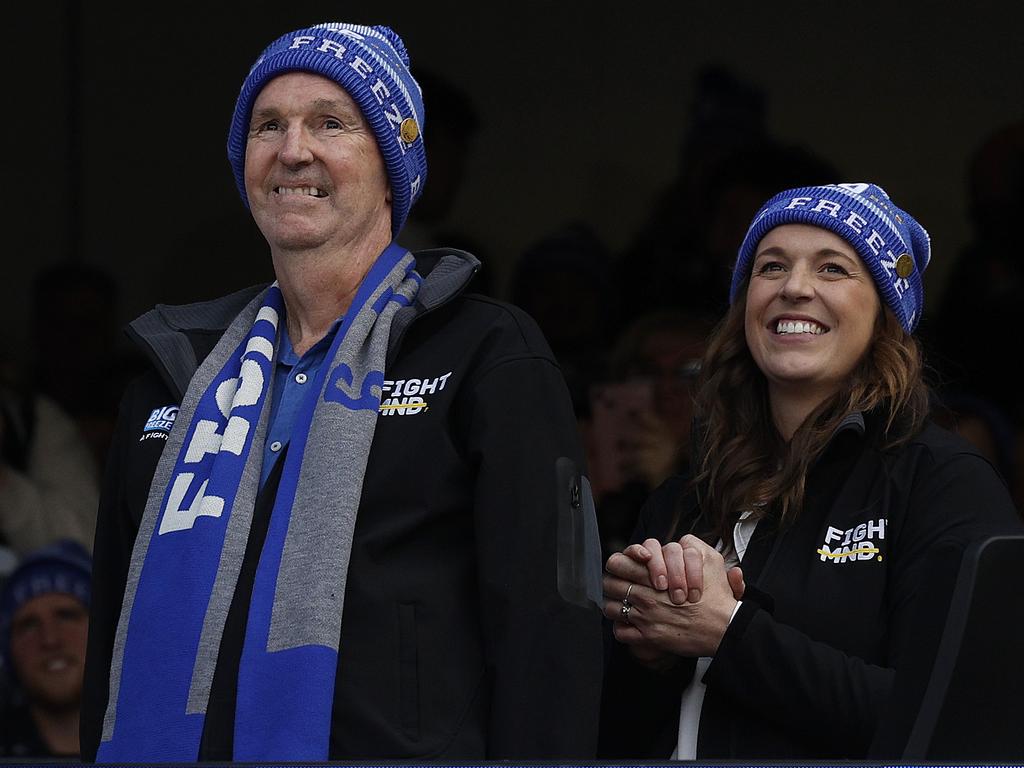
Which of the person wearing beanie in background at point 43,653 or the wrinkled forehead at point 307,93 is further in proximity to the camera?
the person wearing beanie in background at point 43,653

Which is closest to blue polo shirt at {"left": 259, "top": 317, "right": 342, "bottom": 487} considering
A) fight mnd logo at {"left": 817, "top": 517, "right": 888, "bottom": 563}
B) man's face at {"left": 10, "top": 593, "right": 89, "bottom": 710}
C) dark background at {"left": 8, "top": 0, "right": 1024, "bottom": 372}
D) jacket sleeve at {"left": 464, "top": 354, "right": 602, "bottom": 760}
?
jacket sleeve at {"left": 464, "top": 354, "right": 602, "bottom": 760}

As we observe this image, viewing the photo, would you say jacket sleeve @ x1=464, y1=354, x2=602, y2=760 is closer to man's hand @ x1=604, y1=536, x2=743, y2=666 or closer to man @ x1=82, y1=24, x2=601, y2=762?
man @ x1=82, y1=24, x2=601, y2=762

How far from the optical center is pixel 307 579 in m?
2.22

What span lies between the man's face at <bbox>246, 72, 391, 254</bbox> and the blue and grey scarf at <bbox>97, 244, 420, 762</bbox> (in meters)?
Result: 0.08

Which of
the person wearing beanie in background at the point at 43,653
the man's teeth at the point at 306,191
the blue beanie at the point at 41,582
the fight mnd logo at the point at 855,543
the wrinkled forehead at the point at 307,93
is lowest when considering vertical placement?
the person wearing beanie in background at the point at 43,653

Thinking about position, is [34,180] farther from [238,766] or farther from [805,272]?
[238,766]

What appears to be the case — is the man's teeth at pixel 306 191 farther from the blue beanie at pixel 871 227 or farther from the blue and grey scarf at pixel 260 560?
the blue beanie at pixel 871 227

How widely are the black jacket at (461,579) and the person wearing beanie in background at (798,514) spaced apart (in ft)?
0.80

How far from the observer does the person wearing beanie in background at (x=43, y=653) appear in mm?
4574

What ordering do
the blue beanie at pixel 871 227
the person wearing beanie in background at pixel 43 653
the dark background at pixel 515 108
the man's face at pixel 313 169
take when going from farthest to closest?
the dark background at pixel 515 108 → the person wearing beanie in background at pixel 43 653 → the blue beanie at pixel 871 227 → the man's face at pixel 313 169

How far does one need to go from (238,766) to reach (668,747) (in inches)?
44.4

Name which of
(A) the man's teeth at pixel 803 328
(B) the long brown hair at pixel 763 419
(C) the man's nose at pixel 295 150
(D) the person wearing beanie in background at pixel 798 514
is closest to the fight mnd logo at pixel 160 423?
(C) the man's nose at pixel 295 150

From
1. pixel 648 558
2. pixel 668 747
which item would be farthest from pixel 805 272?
pixel 668 747

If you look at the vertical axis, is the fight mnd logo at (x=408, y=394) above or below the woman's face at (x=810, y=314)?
below
